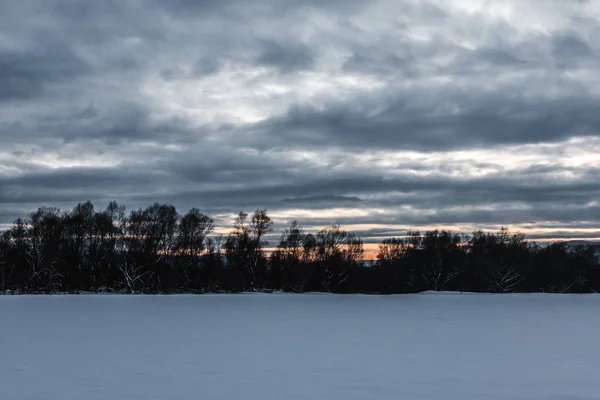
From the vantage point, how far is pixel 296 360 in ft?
49.0

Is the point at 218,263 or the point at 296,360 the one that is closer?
the point at 296,360

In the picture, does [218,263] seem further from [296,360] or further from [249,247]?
[296,360]

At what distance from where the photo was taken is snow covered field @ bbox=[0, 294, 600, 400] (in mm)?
11156

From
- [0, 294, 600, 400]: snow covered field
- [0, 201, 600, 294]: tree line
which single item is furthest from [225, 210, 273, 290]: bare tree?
[0, 294, 600, 400]: snow covered field

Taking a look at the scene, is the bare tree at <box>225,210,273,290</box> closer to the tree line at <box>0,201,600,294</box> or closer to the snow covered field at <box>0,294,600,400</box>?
the tree line at <box>0,201,600,294</box>

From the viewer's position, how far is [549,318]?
29.4 metres

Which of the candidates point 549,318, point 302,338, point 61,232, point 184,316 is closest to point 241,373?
point 302,338

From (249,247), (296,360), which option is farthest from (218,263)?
(296,360)

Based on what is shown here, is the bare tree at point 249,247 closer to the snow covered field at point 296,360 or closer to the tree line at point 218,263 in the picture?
the tree line at point 218,263

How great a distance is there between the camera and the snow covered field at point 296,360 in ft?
36.6

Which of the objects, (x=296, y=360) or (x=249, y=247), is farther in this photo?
(x=249, y=247)

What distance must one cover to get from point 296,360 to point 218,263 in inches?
2343

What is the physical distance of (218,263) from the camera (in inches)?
2896

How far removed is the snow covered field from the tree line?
44748mm
